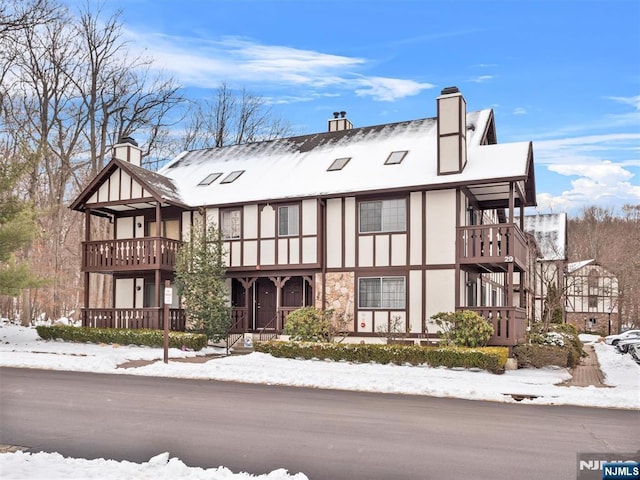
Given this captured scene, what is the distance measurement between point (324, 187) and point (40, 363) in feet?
37.5

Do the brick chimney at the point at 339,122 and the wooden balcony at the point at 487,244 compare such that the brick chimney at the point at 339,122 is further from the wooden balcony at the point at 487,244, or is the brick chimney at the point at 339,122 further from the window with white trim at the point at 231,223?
the wooden balcony at the point at 487,244

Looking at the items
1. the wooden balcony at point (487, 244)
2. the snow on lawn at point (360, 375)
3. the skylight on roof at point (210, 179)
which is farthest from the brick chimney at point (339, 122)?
the snow on lawn at point (360, 375)

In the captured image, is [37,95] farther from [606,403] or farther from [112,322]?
[606,403]

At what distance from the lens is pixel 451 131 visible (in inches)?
888

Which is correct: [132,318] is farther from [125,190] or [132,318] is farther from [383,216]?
[383,216]

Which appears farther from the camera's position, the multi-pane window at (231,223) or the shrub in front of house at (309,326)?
the multi-pane window at (231,223)

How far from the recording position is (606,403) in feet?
43.9

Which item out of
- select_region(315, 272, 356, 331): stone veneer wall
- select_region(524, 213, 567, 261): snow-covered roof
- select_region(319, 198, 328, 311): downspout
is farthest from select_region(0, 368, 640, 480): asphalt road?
select_region(524, 213, 567, 261): snow-covered roof

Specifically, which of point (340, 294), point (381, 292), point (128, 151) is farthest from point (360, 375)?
point (128, 151)

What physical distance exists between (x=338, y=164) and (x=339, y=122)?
219 inches

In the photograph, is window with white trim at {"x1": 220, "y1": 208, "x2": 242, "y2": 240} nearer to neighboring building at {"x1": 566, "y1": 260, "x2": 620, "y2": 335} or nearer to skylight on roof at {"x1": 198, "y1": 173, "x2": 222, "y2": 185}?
skylight on roof at {"x1": 198, "y1": 173, "x2": 222, "y2": 185}

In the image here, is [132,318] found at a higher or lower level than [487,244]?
lower

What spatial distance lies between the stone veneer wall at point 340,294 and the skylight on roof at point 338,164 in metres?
4.40

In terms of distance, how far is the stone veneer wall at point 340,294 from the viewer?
76.9ft
